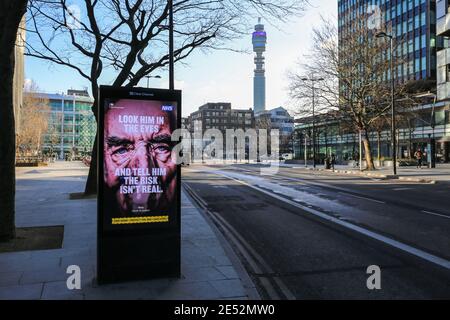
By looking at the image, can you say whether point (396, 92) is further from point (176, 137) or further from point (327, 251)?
point (176, 137)

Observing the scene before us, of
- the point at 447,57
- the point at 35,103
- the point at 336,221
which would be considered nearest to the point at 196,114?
the point at 35,103

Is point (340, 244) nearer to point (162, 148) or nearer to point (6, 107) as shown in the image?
point (162, 148)

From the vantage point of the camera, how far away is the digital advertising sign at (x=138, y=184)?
5277mm

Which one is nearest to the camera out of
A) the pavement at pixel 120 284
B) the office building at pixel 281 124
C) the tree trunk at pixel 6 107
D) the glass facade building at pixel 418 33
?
the pavement at pixel 120 284

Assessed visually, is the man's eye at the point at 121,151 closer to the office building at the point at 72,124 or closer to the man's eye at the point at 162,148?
the man's eye at the point at 162,148

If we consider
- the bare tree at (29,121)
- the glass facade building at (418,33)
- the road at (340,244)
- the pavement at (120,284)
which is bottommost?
the road at (340,244)

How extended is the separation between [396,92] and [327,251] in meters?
32.5

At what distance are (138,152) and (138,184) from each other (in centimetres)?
43

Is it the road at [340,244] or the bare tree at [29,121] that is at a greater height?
the bare tree at [29,121]

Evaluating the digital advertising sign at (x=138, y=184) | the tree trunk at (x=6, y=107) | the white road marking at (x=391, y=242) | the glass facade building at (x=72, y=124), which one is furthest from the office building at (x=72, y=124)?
the digital advertising sign at (x=138, y=184)

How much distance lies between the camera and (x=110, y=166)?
5.27 meters

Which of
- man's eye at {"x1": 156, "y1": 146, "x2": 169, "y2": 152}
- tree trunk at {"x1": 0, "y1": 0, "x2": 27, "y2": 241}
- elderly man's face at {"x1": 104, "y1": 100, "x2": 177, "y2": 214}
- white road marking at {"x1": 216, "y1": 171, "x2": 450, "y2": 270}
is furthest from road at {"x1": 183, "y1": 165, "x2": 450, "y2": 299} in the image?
tree trunk at {"x1": 0, "y1": 0, "x2": 27, "y2": 241}

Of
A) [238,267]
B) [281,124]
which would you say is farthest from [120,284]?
[281,124]

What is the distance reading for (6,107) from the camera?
7824 mm
